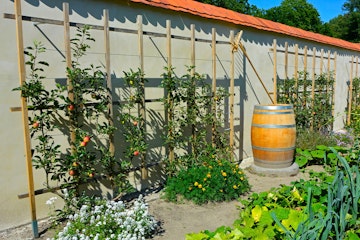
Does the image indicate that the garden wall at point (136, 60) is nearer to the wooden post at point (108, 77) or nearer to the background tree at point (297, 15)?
the wooden post at point (108, 77)

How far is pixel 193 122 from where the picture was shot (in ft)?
13.5

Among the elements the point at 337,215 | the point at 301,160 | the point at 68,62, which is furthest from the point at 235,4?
the point at 337,215

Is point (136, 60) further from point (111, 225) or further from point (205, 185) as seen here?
point (111, 225)

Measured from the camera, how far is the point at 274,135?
452cm

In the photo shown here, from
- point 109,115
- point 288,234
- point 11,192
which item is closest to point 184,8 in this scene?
point 109,115

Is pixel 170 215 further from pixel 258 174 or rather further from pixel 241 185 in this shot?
pixel 258 174

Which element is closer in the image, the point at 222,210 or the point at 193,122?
the point at 222,210

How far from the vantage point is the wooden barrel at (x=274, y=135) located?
4502mm

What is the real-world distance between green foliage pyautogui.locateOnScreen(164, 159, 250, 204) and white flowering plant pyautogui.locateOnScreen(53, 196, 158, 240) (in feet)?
2.63

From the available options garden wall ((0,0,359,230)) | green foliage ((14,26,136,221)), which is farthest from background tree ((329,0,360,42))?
green foliage ((14,26,136,221))

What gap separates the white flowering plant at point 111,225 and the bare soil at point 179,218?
0.76ft

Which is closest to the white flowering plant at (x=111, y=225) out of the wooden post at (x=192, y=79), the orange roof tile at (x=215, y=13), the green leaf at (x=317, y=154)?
the wooden post at (x=192, y=79)

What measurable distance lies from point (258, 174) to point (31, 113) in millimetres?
3174

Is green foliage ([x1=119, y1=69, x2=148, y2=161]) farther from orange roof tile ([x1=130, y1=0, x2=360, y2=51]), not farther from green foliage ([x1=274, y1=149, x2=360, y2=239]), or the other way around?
green foliage ([x1=274, y1=149, x2=360, y2=239])
